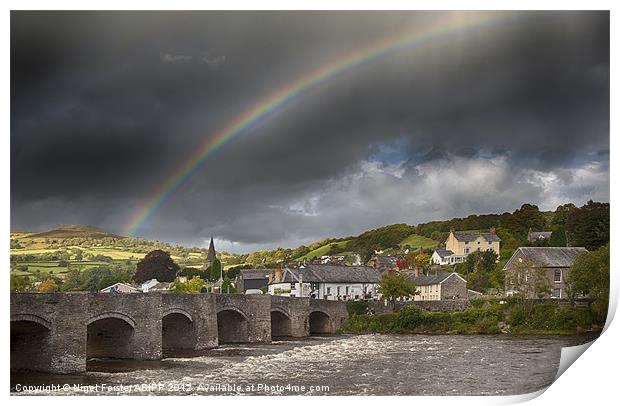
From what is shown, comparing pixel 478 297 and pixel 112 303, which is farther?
pixel 478 297

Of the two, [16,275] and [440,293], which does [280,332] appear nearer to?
[440,293]

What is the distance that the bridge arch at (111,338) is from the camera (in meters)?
22.8

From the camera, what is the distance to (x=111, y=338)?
23.3 meters

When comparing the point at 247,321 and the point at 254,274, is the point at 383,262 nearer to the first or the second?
the point at 254,274

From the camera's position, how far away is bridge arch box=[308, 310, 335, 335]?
36.1 meters

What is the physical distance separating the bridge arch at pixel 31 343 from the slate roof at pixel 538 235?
61.9ft

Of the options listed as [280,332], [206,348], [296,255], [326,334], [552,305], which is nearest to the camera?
[206,348]

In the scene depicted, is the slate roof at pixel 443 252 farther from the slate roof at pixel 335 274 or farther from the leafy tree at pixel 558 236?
the leafy tree at pixel 558 236

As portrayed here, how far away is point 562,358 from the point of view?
21.3 metres

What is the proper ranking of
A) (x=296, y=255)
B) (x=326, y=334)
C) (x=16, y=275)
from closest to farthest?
(x=16, y=275)
(x=326, y=334)
(x=296, y=255)

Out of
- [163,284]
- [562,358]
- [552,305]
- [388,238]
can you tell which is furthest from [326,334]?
[562,358]

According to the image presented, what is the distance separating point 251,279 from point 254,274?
0.35 metres

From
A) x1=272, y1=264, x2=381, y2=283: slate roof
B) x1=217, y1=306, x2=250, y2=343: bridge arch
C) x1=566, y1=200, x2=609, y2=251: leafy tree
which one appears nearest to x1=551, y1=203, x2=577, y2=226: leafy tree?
x1=566, y1=200, x2=609, y2=251: leafy tree

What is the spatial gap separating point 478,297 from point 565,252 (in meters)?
7.60
